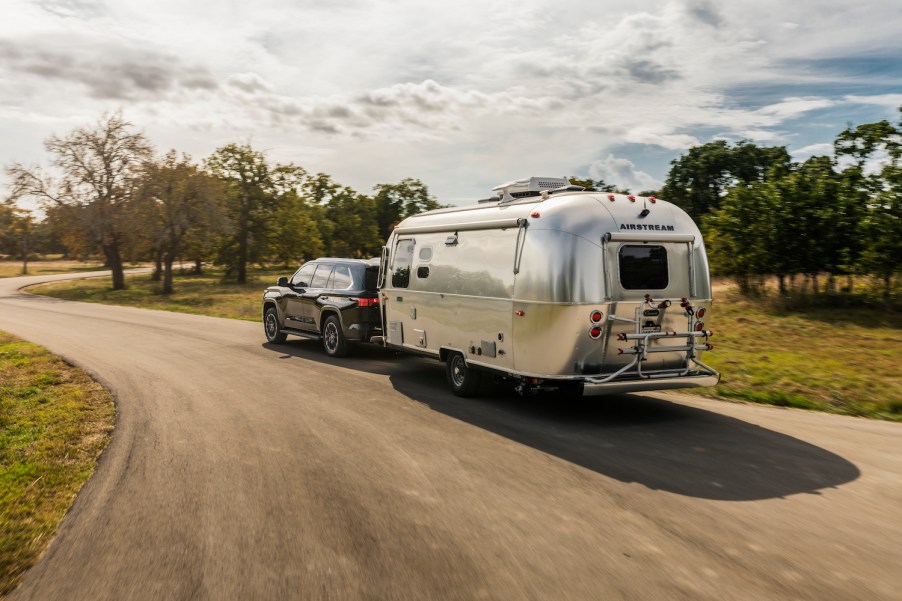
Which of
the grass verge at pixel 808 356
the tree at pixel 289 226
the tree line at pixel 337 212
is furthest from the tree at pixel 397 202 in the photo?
the grass verge at pixel 808 356

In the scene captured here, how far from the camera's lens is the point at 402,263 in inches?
423

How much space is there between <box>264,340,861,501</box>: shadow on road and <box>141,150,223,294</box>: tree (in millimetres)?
29283

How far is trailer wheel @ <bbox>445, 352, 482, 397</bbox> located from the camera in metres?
9.18

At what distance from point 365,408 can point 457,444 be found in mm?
2011

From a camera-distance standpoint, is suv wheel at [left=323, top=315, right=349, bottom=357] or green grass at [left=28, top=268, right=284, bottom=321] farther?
green grass at [left=28, top=268, right=284, bottom=321]

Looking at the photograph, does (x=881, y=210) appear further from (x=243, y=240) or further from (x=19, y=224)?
(x=19, y=224)

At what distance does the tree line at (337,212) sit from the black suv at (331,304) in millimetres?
12016

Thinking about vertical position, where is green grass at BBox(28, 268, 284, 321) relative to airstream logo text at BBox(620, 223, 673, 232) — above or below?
below

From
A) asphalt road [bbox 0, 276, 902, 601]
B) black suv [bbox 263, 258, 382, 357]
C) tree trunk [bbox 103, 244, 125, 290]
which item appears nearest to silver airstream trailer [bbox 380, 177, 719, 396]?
asphalt road [bbox 0, 276, 902, 601]

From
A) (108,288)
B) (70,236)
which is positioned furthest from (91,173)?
(108,288)

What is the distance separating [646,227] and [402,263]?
4.11 m

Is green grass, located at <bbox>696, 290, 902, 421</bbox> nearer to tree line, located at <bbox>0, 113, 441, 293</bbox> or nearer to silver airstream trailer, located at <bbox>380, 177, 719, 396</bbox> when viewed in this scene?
silver airstream trailer, located at <bbox>380, 177, 719, 396</bbox>

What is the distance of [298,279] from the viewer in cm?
1432

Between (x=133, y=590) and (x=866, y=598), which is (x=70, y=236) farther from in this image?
(x=866, y=598)
